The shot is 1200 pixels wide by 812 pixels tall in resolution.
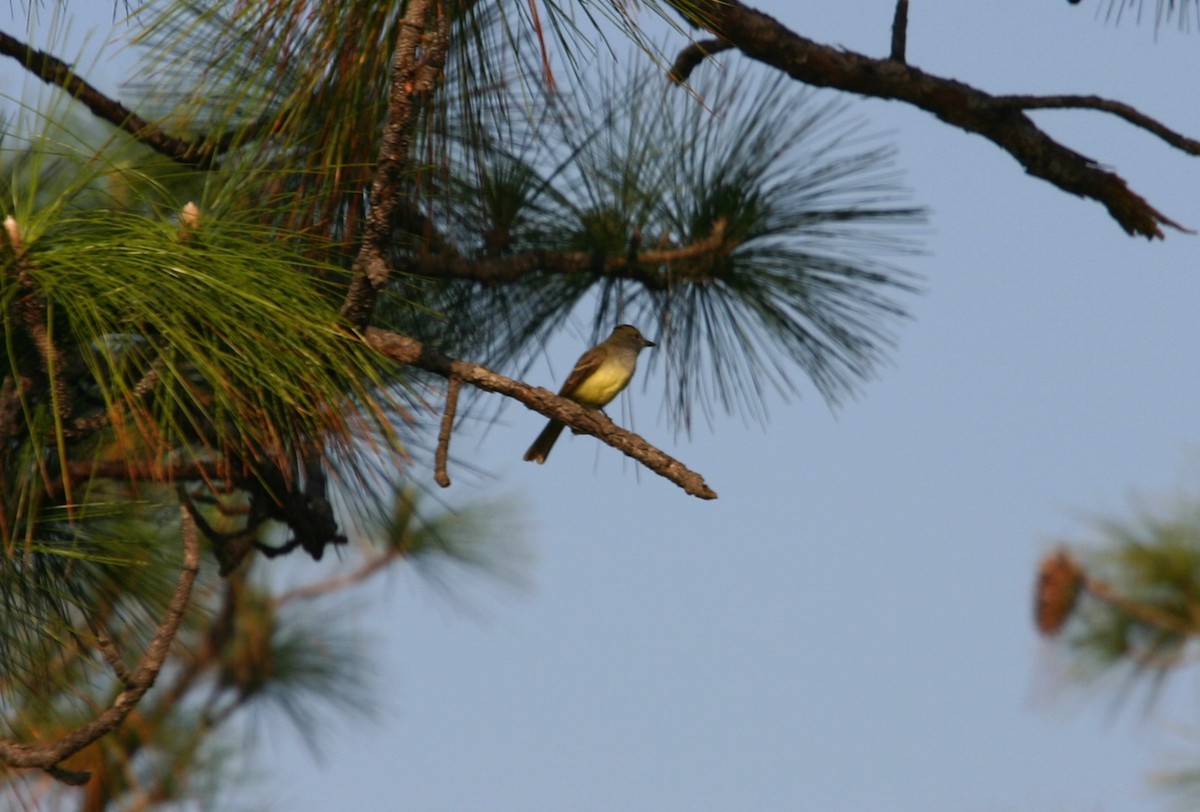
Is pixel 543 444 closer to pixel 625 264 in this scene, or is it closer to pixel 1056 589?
pixel 625 264

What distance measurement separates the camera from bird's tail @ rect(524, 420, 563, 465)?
4486 millimetres

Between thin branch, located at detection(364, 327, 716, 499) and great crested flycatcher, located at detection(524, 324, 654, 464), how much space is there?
1.29m

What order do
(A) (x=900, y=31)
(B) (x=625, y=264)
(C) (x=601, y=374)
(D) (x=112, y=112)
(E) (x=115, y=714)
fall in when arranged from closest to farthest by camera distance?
(E) (x=115, y=714) < (D) (x=112, y=112) < (A) (x=900, y=31) < (B) (x=625, y=264) < (C) (x=601, y=374)

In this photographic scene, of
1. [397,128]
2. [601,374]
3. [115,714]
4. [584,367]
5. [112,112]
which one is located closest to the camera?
[397,128]

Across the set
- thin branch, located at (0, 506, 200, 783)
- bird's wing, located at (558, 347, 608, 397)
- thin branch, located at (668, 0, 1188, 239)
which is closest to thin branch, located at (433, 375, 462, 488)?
→ thin branch, located at (0, 506, 200, 783)

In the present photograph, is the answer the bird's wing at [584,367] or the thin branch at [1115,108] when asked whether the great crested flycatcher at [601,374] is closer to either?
the bird's wing at [584,367]

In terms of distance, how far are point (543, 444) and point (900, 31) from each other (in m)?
1.79

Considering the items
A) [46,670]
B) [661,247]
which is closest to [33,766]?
[46,670]

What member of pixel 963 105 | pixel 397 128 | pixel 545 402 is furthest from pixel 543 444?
pixel 397 128

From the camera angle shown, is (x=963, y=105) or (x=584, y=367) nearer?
(x=963, y=105)

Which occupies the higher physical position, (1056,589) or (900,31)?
(900,31)

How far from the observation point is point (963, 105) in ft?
10.7

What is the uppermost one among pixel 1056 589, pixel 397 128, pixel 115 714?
pixel 1056 589

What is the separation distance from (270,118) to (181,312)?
0.80 metres
